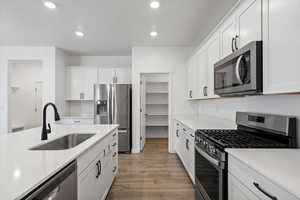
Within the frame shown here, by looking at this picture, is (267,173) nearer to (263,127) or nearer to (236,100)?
(263,127)

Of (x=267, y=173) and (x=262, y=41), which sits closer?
(x=267, y=173)

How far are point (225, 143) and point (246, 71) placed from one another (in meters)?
0.67

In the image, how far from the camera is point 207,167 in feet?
5.32

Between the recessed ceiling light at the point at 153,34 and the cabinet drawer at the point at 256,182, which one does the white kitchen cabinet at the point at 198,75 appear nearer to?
the recessed ceiling light at the point at 153,34

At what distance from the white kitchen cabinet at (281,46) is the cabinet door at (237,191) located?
0.70 meters

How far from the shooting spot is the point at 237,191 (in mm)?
1136

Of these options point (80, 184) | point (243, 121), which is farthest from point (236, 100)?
point (80, 184)

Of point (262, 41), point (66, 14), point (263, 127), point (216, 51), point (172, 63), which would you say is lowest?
point (263, 127)

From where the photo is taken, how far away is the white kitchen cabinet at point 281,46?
43.0 inches

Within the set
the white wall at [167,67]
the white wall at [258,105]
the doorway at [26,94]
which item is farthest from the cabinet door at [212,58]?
the doorway at [26,94]

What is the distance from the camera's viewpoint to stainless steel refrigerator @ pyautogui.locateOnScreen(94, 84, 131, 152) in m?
4.34

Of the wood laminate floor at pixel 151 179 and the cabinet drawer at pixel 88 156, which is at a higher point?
the cabinet drawer at pixel 88 156

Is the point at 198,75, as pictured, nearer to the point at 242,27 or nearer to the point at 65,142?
the point at 242,27

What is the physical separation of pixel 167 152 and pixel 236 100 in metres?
2.47
